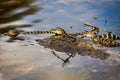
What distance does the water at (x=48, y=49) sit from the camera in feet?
12.2

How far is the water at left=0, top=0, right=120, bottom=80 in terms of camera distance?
12.2 feet

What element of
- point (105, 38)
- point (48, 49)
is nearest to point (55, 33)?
point (48, 49)

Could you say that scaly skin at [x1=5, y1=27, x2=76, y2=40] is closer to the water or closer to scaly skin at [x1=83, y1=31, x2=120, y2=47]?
the water

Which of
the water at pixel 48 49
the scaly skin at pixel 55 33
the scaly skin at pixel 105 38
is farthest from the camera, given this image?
the scaly skin at pixel 55 33

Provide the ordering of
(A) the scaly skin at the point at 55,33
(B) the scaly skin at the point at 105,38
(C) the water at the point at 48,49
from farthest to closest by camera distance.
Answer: (A) the scaly skin at the point at 55,33 < (B) the scaly skin at the point at 105,38 < (C) the water at the point at 48,49

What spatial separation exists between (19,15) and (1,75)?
224 centimetres

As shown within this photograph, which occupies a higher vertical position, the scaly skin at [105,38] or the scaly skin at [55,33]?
the scaly skin at [55,33]

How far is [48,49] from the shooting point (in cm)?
439

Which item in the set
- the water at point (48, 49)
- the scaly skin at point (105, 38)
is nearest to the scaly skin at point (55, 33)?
the water at point (48, 49)

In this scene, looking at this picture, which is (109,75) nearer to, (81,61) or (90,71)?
(90,71)

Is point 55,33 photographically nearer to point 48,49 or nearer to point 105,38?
point 48,49

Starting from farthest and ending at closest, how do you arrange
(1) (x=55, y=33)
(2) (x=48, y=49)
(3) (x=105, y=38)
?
1. (1) (x=55, y=33)
2. (3) (x=105, y=38)
3. (2) (x=48, y=49)

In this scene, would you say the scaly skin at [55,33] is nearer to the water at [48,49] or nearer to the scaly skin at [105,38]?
the water at [48,49]

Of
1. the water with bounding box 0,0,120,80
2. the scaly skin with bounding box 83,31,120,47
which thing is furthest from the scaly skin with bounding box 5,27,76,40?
the scaly skin with bounding box 83,31,120,47
